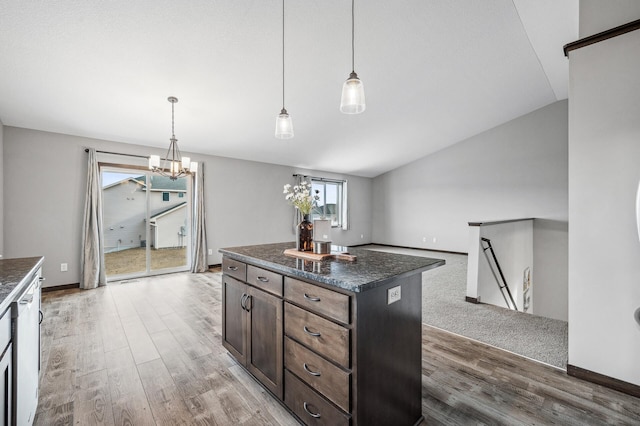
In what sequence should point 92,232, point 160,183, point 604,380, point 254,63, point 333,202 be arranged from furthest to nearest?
point 333,202, point 160,183, point 92,232, point 254,63, point 604,380

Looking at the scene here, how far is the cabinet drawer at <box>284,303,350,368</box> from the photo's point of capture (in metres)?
1.28

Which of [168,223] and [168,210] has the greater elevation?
[168,210]

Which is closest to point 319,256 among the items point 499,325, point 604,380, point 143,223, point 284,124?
point 284,124

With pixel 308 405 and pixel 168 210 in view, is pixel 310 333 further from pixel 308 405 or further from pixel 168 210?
pixel 168 210

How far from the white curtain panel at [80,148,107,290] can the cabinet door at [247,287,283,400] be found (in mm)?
3955

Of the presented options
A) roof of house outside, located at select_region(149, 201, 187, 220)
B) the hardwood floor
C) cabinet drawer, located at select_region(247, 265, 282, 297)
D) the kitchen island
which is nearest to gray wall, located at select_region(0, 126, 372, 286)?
roof of house outside, located at select_region(149, 201, 187, 220)

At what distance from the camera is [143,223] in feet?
17.1

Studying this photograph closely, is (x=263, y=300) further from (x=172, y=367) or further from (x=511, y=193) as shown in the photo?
(x=511, y=193)

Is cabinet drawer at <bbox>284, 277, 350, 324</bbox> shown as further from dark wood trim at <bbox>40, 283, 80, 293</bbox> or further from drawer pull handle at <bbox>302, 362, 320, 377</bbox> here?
dark wood trim at <bbox>40, 283, 80, 293</bbox>

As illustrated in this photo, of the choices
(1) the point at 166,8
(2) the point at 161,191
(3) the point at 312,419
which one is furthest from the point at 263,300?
(2) the point at 161,191

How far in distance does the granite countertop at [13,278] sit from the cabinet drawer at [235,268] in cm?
110

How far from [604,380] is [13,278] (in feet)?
11.8

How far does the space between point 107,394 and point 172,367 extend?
0.42 meters

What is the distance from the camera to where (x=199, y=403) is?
1799 millimetres
